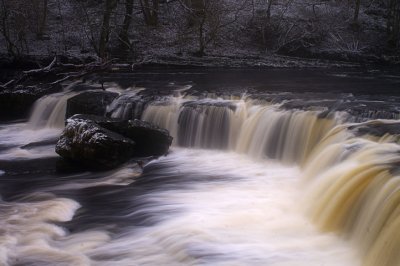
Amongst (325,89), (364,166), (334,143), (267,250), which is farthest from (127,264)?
(325,89)

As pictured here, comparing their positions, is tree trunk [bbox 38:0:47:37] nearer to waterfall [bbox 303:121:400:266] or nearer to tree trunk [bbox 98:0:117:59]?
tree trunk [bbox 98:0:117:59]

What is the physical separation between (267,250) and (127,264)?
153 cm

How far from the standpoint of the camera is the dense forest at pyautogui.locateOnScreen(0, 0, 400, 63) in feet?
63.4

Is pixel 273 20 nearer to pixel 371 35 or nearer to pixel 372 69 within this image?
pixel 371 35

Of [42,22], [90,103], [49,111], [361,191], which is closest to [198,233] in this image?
[361,191]

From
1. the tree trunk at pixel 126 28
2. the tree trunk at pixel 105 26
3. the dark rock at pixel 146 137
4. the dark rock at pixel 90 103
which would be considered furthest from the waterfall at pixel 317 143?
the tree trunk at pixel 126 28

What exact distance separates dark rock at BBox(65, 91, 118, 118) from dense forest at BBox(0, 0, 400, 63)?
20.5 feet

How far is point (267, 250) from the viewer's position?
545 cm

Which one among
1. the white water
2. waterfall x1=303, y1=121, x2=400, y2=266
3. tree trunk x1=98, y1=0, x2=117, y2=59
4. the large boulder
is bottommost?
the white water

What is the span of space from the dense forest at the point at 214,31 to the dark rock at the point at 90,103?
20.5ft

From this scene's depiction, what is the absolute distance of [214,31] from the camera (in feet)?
63.7

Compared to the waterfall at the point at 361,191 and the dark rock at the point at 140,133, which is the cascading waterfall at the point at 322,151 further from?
the dark rock at the point at 140,133

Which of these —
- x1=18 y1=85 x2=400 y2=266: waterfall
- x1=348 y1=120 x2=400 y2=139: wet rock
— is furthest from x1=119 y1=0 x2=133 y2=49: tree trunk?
x1=348 y1=120 x2=400 y2=139: wet rock

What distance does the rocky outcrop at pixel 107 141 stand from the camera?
8578 mm
